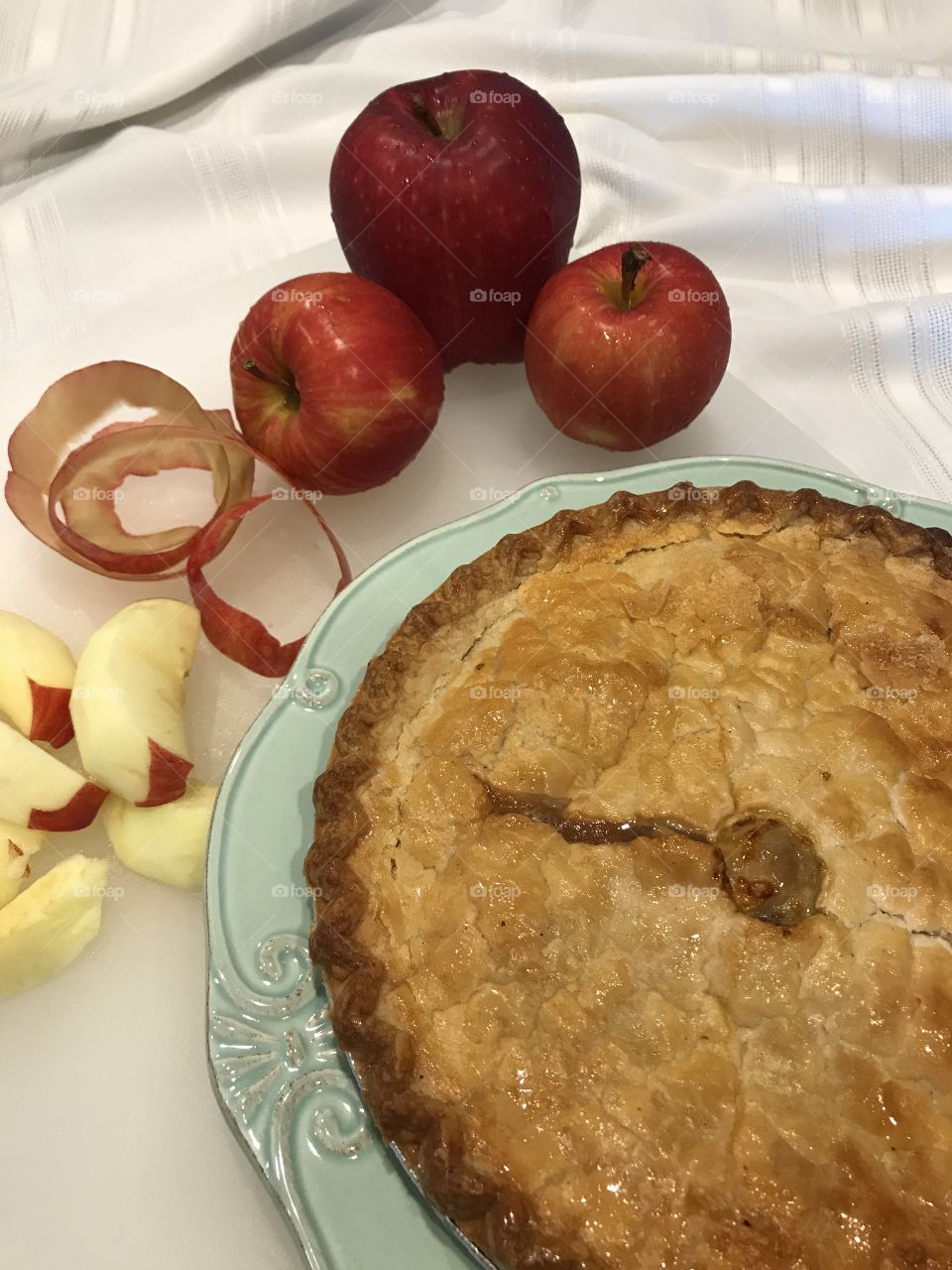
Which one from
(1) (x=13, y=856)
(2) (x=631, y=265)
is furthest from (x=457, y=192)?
(1) (x=13, y=856)

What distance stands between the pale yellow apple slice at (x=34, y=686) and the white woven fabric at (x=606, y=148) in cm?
118

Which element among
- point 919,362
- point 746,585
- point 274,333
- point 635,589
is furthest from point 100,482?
point 919,362

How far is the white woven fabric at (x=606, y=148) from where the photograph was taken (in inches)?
109

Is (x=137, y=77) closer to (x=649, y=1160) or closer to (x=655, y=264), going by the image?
(x=655, y=264)

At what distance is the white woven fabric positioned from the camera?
9.09 ft

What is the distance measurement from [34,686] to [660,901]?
1.24m

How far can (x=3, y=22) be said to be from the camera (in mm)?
3037

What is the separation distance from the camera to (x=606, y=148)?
10.4ft

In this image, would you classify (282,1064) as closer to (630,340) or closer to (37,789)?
(37,789)

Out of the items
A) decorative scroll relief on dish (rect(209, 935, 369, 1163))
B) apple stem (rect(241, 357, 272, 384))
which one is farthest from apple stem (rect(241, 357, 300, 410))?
decorative scroll relief on dish (rect(209, 935, 369, 1163))

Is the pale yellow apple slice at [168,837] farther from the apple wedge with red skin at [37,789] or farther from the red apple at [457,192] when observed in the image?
the red apple at [457,192]

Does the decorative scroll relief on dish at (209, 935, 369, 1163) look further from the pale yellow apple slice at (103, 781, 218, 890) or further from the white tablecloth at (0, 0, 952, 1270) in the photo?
the white tablecloth at (0, 0, 952, 1270)

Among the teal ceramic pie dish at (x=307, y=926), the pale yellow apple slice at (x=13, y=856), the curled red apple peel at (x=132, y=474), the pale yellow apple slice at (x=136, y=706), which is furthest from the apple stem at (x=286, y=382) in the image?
the pale yellow apple slice at (x=13, y=856)

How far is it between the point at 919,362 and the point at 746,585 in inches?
55.9
